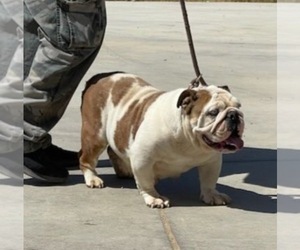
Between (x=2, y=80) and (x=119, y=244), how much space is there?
75.7 inches

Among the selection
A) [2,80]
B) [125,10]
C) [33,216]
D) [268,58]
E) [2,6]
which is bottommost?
[125,10]

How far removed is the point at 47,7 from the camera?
5.99 m

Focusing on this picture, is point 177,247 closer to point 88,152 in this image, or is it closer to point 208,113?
point 208,113

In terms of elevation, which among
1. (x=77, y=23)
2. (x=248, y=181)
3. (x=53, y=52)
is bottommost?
(x=248, y=181)

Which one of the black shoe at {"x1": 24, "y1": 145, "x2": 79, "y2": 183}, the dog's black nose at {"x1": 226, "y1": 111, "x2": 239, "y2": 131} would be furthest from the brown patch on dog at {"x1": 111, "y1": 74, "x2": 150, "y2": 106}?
the dog's black nose at {"x1": 226, "y1": 111, "x2": 239, "y2": 131}

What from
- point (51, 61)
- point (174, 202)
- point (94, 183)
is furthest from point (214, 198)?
point (51, 61)

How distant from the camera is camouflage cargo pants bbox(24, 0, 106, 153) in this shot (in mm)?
5934

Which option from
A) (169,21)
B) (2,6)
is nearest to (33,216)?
(2,6)

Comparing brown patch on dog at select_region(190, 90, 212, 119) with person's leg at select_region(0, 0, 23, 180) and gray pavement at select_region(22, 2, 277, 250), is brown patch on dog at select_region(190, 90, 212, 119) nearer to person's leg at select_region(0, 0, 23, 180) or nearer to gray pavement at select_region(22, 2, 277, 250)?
gray pavement at select_region(22, 2, 277, 250)

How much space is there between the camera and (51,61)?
599cm

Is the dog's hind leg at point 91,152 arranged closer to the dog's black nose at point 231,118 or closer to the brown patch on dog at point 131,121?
the brown patch on dog at point 131,121

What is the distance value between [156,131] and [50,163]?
108 cm

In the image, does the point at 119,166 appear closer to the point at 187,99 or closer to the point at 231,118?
the point at 187,99

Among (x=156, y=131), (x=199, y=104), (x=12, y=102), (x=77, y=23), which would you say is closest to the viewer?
(x=199, y=104)
